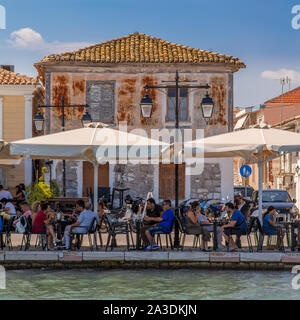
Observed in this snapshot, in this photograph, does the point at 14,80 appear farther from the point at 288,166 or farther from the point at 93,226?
the point at 288,166

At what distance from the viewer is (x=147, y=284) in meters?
12.3

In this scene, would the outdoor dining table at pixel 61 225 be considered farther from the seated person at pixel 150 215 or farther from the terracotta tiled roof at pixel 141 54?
the terracotta tiled roof at pixel 141 54

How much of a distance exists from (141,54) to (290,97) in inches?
1289

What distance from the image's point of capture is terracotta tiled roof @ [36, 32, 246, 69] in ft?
93.4

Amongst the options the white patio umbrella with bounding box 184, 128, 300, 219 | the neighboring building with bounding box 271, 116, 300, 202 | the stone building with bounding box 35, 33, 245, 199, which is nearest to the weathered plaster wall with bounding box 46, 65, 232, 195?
the stone building with bounding box 35, 33, 245, 199

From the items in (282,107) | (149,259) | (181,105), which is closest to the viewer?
(149,259)

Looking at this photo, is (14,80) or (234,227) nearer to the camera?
(234,227)

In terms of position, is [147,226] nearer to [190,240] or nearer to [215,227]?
[215,227]

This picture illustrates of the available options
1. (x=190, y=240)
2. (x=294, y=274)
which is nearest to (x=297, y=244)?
(x=294, y=274)

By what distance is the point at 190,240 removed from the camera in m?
17.5

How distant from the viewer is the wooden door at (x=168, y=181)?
94.4 feet

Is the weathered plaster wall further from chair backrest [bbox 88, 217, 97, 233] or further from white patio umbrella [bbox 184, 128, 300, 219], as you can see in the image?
chair backrest [bbox 88, 217, 97, 233]

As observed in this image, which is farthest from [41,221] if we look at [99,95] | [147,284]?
[99,95]

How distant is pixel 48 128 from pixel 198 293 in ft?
60.2
